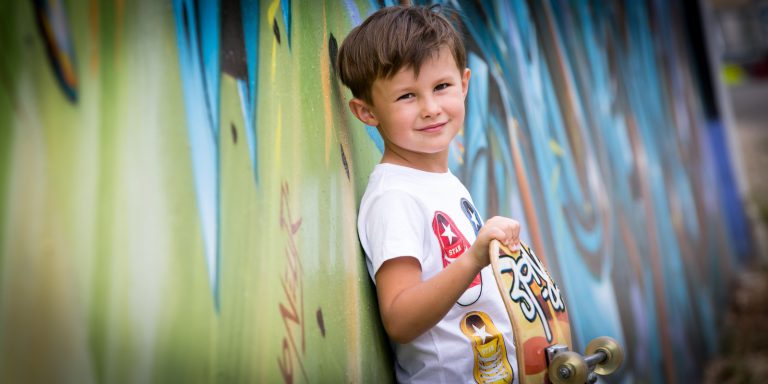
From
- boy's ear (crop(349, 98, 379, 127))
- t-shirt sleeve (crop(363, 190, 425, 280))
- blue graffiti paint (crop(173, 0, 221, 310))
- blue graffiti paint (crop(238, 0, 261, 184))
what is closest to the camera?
blue graffiti paint (crop(173, 0, 221, 310))

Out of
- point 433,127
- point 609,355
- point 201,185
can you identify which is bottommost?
point 609,355

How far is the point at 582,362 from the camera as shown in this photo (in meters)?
1.88

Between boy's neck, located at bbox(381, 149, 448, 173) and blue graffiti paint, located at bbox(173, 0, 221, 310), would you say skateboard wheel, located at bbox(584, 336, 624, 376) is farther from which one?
blue graffiti paint, located at bbox(173, 0, 221, 310)

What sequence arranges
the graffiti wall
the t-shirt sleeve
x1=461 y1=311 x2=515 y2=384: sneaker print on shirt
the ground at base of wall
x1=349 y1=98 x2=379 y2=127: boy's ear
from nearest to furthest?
the graffiti wall, the t-shirt sleeve, x1=461 y1=311 x2=515 y2=384: sneaker print on shirt, x1=349 y1=98 x2=379 y2=127: boy's ear, the ground at base of wall

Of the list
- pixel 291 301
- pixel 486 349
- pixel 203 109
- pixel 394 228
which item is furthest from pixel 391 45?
pixel 486 349

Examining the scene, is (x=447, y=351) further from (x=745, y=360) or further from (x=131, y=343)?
(x=745, y=360)

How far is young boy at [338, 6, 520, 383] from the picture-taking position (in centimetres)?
200

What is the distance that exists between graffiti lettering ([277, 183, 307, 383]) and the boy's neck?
338mm

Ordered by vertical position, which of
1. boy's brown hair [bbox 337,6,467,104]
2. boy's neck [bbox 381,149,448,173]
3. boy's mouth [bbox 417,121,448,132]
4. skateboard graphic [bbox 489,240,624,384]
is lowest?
skateboard graphic [bbox 489,240,624,384]

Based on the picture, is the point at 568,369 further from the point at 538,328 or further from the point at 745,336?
the point at 745,336

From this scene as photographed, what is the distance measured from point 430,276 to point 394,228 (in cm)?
16

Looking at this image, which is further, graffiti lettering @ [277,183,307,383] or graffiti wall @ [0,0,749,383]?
graffiti lettering @ [277,183,307,383]

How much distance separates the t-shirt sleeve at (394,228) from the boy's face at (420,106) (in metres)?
0.15

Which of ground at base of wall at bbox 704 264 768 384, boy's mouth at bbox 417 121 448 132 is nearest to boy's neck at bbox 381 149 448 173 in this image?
boy's mouth at bbox 417 121 448 132
